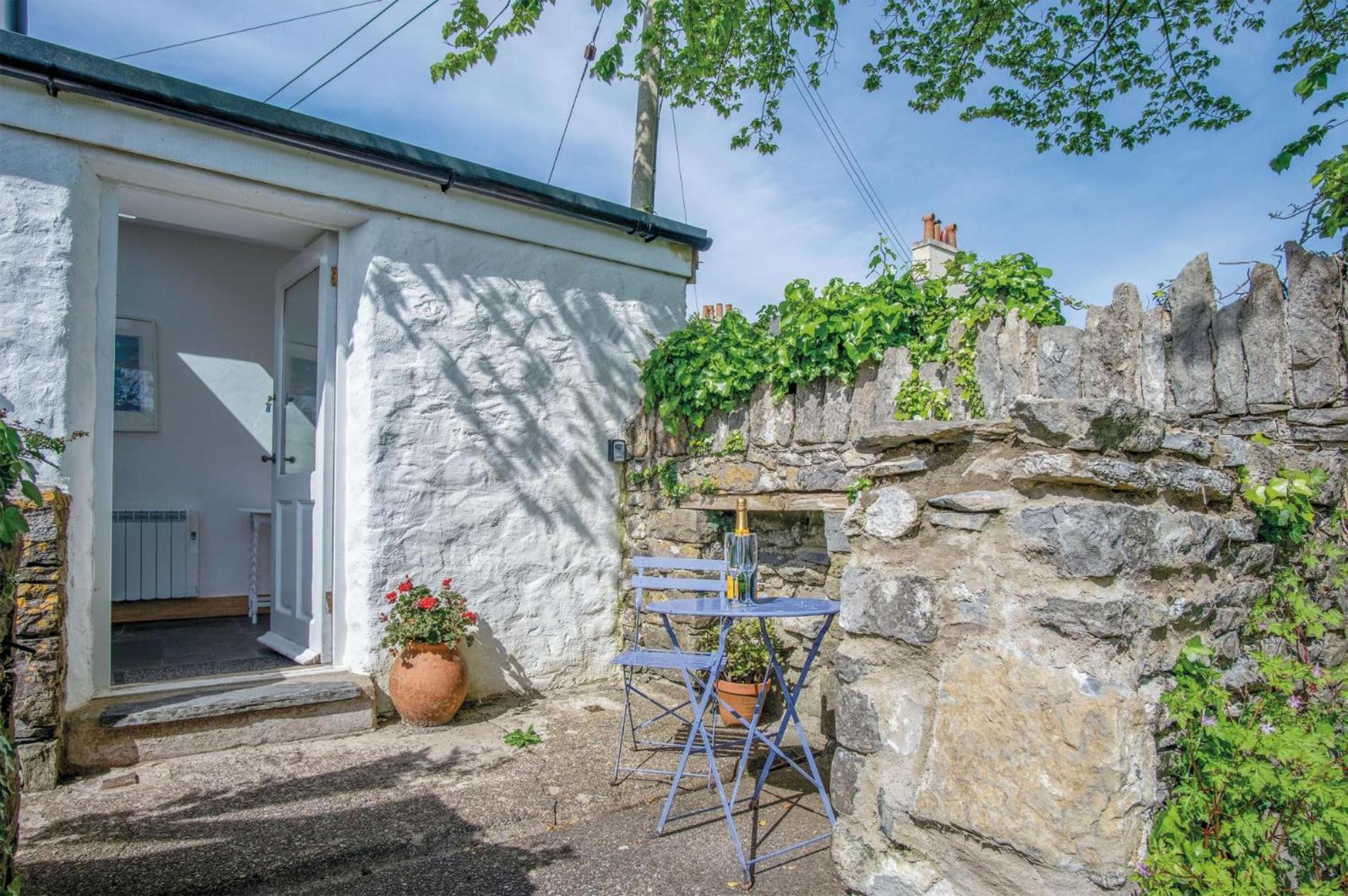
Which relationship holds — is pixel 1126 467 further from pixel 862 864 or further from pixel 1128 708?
pixel 862 864

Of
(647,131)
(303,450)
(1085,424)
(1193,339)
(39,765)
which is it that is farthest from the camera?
(647,131)

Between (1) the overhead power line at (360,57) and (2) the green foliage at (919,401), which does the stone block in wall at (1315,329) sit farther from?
(1) the overhead power line at (360,57)

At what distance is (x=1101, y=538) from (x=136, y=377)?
21.9ft

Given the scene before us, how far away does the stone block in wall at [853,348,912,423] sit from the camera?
3709 mm

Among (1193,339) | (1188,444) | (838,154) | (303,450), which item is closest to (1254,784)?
(1188,444)

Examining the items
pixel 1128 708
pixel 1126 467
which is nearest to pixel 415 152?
pixel 1126 467

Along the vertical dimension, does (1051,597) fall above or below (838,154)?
below

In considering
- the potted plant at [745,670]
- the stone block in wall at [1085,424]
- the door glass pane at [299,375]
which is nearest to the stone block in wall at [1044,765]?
the stone block in wall at [1085,424]

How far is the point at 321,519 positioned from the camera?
15.1 ft

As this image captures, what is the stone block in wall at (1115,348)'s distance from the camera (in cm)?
301

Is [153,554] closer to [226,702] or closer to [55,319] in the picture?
[226,702]

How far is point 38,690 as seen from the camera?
3.27m

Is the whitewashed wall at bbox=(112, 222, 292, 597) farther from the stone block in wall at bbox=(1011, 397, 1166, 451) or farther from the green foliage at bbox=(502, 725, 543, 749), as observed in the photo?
the stone block in wall at bbox=(1011, 397, 1166, 451)

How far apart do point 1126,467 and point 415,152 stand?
395cm
